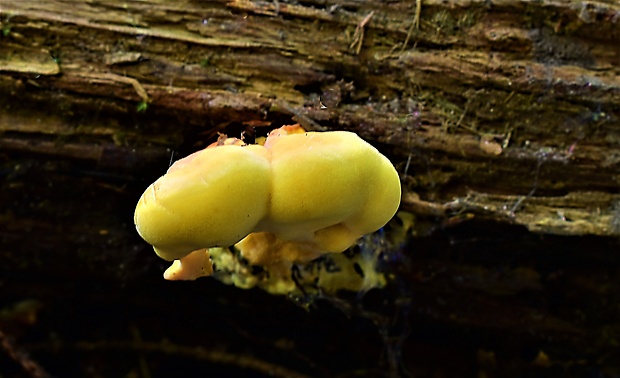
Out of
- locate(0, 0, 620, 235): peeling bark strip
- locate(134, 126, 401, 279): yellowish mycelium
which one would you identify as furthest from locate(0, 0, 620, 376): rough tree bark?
→ locate(134, 126, 401, 279): yellowish mycelium

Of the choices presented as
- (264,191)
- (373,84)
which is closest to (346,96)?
(373,84)

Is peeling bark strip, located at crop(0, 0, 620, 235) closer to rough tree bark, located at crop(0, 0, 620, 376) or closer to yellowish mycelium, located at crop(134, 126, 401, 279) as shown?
rough tree bark, located at crop(0, 0, 620, 376)

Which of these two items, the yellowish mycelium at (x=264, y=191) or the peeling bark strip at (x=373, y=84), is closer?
the yellowish mycelium at (x=264, y=191)

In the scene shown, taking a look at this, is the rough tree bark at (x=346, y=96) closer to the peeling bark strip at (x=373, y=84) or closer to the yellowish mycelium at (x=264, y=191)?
the peeling bark strip at (x=373, y=84)

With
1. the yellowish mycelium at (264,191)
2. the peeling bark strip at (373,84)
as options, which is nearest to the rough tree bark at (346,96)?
the peeling bark strip at (373,84)

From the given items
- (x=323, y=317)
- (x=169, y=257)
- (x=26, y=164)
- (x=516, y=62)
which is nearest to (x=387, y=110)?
(x=516, y=62)

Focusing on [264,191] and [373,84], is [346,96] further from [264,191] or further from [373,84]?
[264,191]

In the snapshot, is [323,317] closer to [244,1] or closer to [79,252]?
[79,252]
